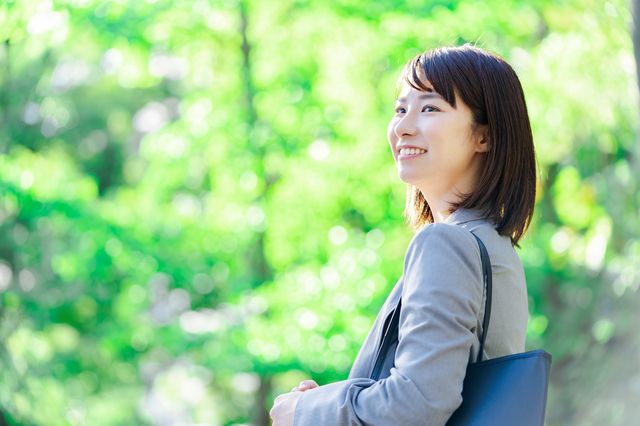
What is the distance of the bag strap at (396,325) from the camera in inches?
32.1

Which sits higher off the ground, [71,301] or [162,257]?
[162,257]

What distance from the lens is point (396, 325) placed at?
2.80ft

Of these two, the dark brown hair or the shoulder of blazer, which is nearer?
the shoulder of blazer

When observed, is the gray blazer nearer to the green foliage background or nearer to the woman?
the woman

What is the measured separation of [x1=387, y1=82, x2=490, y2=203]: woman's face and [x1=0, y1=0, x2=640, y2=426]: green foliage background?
338cm

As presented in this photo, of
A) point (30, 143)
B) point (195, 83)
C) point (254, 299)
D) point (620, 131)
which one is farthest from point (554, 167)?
point (30, 143)

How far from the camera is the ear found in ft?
3.19

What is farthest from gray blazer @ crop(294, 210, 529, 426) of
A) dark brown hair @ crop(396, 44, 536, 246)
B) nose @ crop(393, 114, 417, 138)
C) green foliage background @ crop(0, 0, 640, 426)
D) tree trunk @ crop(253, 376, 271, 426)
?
tree trunk @ crop(253, 376, 271, 426)

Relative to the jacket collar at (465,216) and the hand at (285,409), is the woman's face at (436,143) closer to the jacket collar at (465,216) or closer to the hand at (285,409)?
the jacket collar at (465,216)

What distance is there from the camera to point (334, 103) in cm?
487

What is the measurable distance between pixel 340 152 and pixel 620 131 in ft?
7.59

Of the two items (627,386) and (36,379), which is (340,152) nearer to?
(627,386)

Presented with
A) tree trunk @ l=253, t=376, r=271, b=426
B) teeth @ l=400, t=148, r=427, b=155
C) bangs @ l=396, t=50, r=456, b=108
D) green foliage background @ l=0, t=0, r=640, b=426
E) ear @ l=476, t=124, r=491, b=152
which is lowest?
tree trunk @ l=253, t=376, r=271, b=426

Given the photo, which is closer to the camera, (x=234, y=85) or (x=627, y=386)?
(x=627, y=386)
